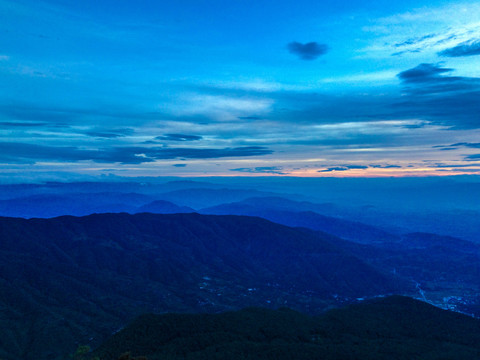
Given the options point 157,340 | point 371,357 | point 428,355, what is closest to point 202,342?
point 157,340

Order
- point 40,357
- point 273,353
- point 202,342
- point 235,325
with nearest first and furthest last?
point 273,353
point 202,342
point 235,325
point 40,357

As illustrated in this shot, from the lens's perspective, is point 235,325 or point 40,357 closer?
point 235,325

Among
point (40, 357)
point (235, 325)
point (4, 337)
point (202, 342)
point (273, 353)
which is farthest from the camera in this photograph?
point (4, 337)

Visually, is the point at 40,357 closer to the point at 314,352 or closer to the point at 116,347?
the point at 116,347

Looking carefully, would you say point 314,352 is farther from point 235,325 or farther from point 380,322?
point 380,322

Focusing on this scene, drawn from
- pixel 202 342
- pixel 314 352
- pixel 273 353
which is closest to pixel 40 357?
pixel 202 342

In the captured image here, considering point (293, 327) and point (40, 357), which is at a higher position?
point (293, 327)
